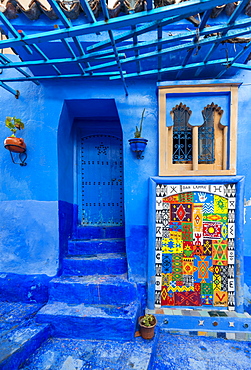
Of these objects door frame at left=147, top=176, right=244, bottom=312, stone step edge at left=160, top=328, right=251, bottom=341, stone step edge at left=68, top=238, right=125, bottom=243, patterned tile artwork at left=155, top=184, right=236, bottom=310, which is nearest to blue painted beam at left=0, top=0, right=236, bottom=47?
door frame at left=147, top=176, right=244, bottom=312

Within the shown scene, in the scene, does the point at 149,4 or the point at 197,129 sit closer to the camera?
the point at 149,4

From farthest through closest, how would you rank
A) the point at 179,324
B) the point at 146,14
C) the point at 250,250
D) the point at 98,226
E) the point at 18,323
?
the point at 98,226 < the point at 250,250 < the point at 179,324 < the point at 18,323 < the point at 146,14

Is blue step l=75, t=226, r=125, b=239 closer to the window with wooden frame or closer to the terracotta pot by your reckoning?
the window with wooden frame

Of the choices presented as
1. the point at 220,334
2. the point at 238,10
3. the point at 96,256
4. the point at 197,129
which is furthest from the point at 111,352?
the point at 238,10

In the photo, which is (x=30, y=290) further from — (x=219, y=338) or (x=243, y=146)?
(x=243, y=146)

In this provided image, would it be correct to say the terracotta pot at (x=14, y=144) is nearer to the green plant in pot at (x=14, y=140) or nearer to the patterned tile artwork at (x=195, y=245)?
the green plant in pot at (x=14, y=140)

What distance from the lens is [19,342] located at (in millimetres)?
2316

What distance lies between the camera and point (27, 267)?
128 inches

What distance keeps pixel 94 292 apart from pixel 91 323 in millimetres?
407

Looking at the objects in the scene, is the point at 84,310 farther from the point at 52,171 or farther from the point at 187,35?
the point at 187,35

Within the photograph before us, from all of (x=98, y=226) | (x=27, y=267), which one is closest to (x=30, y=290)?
(x=27, y=267)

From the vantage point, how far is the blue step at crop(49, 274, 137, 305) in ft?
9.75

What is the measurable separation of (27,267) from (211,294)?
2854mm

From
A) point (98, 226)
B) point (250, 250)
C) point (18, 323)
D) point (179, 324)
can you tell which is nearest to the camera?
point (18, 323)
